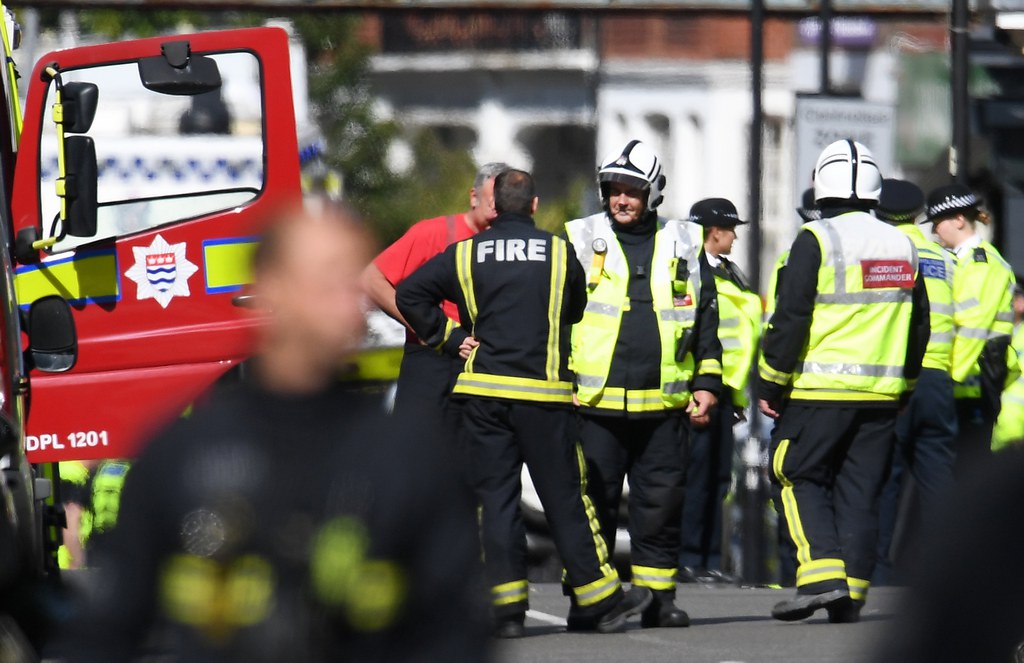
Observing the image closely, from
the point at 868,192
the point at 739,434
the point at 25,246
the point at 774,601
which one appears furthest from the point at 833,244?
the point at 739,434

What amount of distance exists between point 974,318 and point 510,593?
3.53 meters

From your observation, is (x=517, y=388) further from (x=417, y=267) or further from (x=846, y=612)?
(x=846, y=612)

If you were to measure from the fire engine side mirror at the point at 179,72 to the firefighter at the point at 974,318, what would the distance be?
376 centimetres

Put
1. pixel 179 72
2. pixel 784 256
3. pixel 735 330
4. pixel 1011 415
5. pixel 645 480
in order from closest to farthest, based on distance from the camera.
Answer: pixel 645 480, pixel 784 256, pixel 179 72, pixel 1011 415, pixel 735 330

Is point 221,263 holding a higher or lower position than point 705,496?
higher

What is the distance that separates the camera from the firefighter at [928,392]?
32.5 ft

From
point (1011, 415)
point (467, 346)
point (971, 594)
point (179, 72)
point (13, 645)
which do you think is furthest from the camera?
point (1011, 415)

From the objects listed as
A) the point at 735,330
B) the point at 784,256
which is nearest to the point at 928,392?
the point at 735,330

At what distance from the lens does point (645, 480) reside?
27.5ft

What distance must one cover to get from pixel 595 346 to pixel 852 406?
1049mm

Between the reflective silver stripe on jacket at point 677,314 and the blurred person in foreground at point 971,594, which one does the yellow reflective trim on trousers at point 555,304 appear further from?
the blurred person in foreground at point 971,594

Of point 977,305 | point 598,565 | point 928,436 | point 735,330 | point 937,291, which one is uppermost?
point 937,291

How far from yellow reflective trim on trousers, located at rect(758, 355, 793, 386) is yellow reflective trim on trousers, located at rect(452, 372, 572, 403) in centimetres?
89

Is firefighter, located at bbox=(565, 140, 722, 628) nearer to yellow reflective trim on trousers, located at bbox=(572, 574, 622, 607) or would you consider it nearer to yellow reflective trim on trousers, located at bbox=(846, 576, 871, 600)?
yellow reflective trim on trousers, located at bbox=(572, 574, 622, 607)
